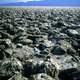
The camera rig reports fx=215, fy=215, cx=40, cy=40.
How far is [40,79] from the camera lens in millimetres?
3148

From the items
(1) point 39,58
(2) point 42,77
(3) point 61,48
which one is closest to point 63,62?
(1) point 39,58

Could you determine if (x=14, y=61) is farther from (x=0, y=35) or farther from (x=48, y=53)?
(x=0, y=35)

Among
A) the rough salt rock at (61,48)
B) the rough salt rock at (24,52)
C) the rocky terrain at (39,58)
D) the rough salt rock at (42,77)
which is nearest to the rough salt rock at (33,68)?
the rocky terrain at (39,58)

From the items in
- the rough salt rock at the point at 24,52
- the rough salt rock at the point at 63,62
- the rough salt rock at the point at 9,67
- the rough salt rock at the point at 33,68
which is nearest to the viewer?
the rough salt rock at the point at 9,67

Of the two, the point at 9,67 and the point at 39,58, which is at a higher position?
the point at 9,67

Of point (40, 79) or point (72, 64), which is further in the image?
point (72, 64)

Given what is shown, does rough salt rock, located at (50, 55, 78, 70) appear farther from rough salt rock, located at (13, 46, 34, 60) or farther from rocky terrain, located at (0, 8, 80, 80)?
rough salt rock, located at (13, 46, 34, 60)

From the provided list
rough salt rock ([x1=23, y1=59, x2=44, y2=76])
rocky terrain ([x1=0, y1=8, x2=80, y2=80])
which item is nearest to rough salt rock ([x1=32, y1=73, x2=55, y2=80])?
rocky terrain ([x1=0, y1=8, x2=80, y2=80])

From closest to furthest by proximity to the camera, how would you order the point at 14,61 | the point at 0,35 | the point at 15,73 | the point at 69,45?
the point at 15,73, the point at 14,61, the point at 69,45, the point at 0,35

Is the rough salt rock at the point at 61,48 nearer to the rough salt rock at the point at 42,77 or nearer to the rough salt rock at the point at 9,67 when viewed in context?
the rough salt rock at the point at 9,67

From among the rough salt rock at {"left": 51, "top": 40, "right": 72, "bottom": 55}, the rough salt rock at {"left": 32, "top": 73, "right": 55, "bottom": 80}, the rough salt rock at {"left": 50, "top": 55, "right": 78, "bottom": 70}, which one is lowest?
the rough salt rock at {"left": 50, "top": 55, "right": 78, "bottom": 70}

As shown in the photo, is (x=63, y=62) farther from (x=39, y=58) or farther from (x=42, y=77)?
(x=42, y=77)

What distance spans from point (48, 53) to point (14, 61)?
109 cm

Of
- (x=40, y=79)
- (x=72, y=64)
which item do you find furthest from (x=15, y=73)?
(x=72, y=64)
